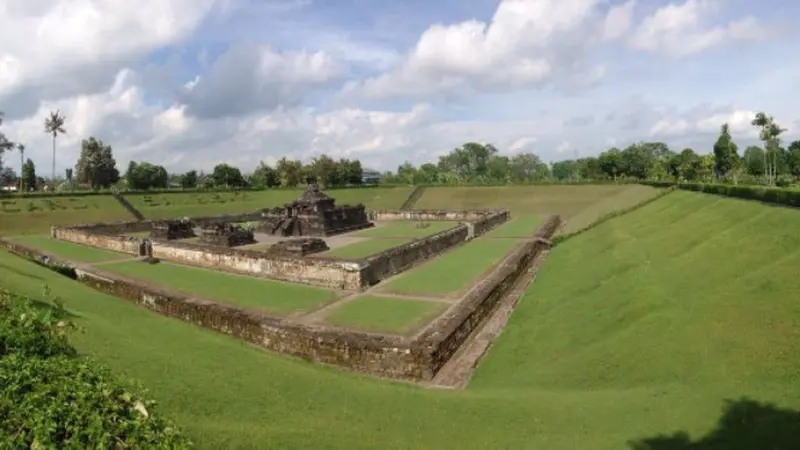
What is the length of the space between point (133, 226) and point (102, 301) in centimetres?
1974

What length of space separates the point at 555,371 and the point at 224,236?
16604mm

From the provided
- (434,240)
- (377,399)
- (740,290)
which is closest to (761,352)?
(740,290)

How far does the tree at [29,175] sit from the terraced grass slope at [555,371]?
163ft

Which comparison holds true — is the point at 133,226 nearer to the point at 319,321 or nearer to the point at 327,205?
the point at 327,205

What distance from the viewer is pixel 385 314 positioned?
448 inches

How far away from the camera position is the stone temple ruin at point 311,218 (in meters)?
25.3

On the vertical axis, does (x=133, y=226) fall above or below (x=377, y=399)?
above

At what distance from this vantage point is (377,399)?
6547 mm

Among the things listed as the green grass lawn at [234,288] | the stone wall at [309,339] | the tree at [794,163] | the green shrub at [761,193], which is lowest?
the stone wall at [309,339]

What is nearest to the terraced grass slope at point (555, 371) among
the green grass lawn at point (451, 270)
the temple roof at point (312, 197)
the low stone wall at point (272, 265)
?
the green grass lawn at point (451, 270)

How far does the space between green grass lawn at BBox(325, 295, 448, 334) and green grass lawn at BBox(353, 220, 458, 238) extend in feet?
38.0

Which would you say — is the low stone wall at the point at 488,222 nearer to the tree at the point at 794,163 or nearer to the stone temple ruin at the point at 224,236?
the stone temple ruin at the point at 224,236

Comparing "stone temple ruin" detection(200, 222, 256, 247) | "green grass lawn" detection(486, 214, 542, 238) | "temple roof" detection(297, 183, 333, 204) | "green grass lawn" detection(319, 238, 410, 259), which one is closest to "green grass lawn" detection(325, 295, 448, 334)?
"green grass lawn" detection(319, 238, 410, 259)

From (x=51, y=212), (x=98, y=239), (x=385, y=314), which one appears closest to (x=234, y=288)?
(x=385, y=314)
